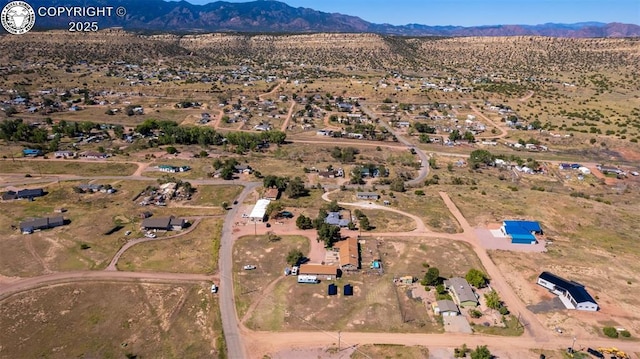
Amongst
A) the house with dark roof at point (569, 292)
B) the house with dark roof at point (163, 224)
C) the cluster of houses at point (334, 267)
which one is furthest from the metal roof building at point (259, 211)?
the house with dark roof at point (569, 292)

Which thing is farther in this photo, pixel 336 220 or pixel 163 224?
pixel 336 220

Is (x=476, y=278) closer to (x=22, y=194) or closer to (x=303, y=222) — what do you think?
(x=303, y=222)

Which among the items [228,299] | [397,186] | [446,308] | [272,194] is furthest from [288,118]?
[446,308]

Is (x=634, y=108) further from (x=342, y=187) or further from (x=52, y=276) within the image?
(x=52, y=276)

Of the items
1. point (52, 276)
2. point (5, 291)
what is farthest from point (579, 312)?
point (5, 291)

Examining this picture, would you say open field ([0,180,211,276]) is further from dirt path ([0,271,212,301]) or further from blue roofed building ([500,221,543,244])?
blue roofed building ([500,221,543,244])

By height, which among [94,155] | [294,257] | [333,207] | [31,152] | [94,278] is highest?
[333,207]
